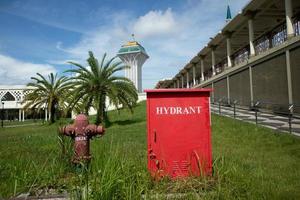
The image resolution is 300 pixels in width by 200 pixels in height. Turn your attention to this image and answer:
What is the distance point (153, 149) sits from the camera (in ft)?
17.7

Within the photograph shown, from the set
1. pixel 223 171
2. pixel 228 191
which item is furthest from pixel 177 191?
pixel 223 171

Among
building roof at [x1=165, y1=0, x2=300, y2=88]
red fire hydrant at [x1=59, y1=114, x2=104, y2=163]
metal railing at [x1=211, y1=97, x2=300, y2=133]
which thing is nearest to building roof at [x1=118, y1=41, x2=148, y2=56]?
building roof at [x1=165, y1=0, x2=300, y2=88]

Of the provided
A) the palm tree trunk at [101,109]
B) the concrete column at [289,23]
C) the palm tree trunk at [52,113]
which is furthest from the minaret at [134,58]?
the concrete column at [289,23]

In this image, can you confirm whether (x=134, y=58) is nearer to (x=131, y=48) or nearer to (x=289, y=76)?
(x=131, y=48)

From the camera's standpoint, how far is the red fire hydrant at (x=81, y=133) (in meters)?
5.47

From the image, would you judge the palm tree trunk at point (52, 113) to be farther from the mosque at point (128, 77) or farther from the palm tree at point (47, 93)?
the mosque at point (128, 77)

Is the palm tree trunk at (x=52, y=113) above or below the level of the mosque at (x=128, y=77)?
below

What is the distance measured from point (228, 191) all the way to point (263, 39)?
22.4m

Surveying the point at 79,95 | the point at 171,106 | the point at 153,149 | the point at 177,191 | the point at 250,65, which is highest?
the point at 250,65

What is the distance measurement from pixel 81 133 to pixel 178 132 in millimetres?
1550

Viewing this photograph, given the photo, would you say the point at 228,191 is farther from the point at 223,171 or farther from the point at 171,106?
the point at 171,106

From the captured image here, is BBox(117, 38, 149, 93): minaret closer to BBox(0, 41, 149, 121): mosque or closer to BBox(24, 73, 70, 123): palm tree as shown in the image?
BBox(0, 41, 149, 121): mosque

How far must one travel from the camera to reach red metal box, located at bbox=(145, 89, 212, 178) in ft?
17.7

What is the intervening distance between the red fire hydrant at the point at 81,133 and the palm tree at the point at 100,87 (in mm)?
17794
